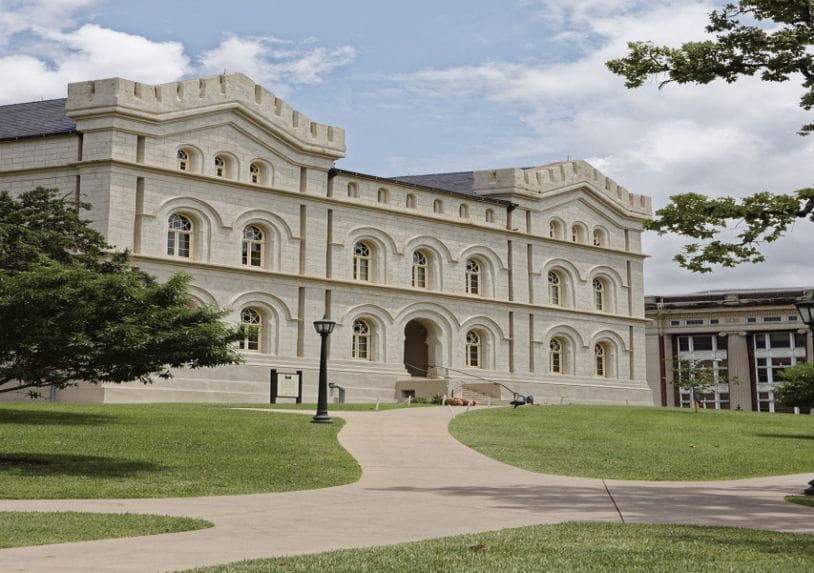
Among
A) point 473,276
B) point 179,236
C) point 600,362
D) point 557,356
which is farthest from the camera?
point 600,362

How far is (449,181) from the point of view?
215ft

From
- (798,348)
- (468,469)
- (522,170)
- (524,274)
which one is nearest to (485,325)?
(524,274)

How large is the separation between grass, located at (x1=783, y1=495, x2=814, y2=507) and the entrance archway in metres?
40.3

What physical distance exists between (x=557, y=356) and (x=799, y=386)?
1729 cm

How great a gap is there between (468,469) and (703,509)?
25.5ft

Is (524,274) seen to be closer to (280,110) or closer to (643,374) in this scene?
(643,374)

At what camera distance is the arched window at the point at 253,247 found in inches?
1997

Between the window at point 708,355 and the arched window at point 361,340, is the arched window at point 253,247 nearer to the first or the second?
the arched window at point 361,340

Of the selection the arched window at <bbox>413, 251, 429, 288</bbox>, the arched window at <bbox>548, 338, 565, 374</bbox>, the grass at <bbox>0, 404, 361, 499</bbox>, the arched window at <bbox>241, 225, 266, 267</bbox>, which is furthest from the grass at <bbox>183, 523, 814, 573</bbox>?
the arched window at <bbox>548, 338, 565, 374</bbox>

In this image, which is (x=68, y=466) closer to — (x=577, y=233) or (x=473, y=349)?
(x=473, y=349)

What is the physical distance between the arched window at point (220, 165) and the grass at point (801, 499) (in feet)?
123

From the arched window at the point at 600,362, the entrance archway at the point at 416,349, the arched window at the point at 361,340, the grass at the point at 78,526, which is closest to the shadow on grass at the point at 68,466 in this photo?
the grass at the point at 78,526

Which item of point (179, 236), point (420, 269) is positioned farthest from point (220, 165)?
point (420, 269)

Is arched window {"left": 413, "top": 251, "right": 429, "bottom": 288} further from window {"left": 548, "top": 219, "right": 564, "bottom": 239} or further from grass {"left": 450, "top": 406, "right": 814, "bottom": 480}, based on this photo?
grass {"left": 450, "top": 406, "right": 814, "bottom": 480}
